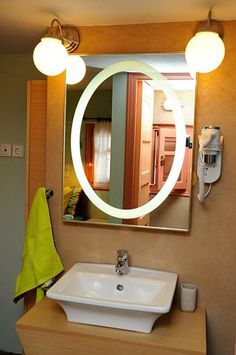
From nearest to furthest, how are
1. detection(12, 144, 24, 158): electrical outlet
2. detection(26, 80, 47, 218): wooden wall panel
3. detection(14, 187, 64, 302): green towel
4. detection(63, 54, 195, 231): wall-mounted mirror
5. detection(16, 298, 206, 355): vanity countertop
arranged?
detection(16, 298, 206, 355): vanity countertop → detection(63, 54, 195, 231): wall-mounted mirror → detection(14, 187, 64, 302): green towel → detection(26, 80, 47, 218): wooden wall panel → detection(12, 144, 24, 158): electrical outlet

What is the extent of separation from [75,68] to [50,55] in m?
0.18

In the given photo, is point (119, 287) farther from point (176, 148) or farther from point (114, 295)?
point (176, 148)

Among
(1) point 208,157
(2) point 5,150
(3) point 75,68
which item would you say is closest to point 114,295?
(1) point 208,157

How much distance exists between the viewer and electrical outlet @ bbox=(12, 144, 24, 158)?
2.42m

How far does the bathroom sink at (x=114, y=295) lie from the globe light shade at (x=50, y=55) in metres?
0.99

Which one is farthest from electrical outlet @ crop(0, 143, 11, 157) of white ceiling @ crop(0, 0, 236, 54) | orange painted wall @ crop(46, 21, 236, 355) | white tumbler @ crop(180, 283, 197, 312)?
white tumbler @ crop(180, 283, 197, 312)

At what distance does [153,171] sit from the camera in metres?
1.79

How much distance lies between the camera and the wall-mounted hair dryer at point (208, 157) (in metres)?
1.64

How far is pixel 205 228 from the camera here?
5.68 ft

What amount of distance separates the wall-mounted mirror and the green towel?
0.40 ft

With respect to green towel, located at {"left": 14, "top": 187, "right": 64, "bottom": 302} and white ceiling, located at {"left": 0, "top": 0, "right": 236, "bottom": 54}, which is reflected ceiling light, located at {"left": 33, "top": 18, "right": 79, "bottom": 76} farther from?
green towel, located at {"left": 14, "top": 187, "right": 64, "bottom": 302}

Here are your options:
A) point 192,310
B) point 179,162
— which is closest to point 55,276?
point 192,310

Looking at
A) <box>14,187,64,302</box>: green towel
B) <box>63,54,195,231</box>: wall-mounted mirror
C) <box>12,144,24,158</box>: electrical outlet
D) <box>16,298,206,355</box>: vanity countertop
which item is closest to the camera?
<box>16,298,206,355</box>: vanity countertop

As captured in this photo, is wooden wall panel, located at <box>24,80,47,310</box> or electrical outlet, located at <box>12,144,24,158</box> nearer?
wooden wall panel, located at <box>24,80,47,310</box>
